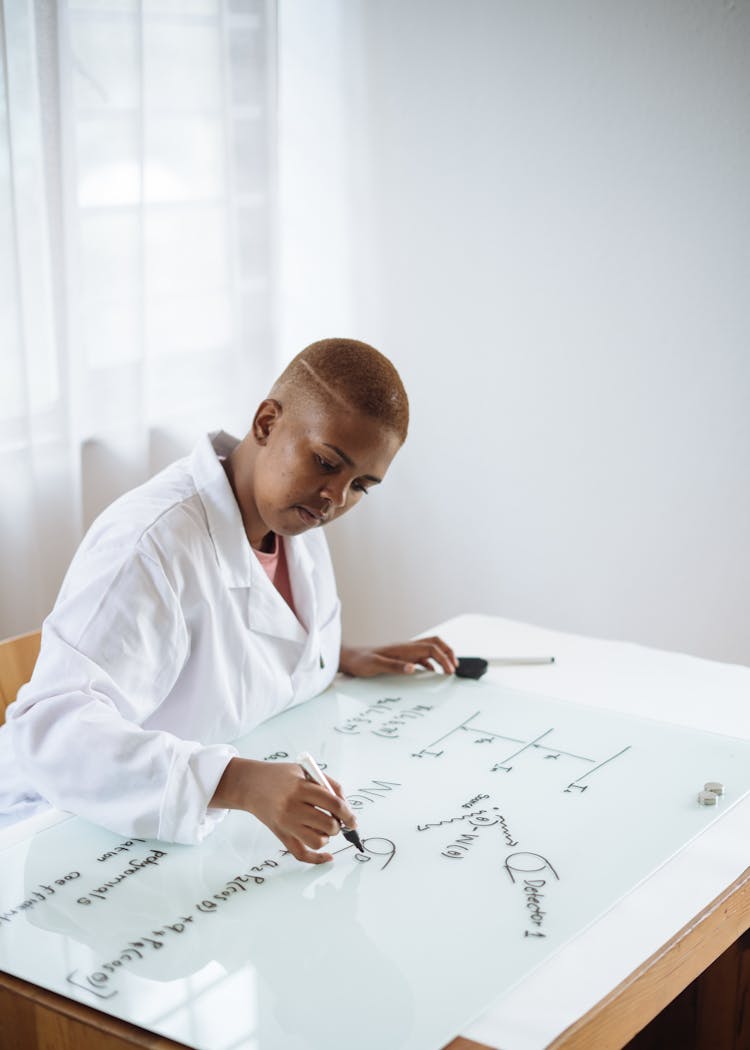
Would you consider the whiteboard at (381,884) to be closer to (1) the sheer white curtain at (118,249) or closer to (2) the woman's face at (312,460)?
(2) the woman's face at (312,460)

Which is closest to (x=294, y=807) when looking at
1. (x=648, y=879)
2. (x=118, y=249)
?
(x=648, y=879)

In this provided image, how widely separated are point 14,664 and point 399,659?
1.63ft

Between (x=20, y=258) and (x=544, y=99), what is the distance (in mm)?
1081

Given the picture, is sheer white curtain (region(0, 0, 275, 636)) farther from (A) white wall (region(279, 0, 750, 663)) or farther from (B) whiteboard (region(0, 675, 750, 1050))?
(B) whiteboard (region(0, 675, 750, 1050))

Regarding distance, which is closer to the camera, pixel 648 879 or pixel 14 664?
pixel 648 879

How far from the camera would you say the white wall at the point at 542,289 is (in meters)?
2.37

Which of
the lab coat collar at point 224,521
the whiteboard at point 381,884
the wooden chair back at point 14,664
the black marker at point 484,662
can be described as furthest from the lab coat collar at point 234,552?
the wooden chair back at point 14,664

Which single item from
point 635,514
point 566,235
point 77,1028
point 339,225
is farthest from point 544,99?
point 77,1028

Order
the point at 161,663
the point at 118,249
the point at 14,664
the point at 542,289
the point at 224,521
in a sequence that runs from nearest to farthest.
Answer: the point at 161,663
the point at 224,521
the point at 14,664
the point at 118,249
the point at 542,289

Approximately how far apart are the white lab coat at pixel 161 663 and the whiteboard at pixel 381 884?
0.16 feet

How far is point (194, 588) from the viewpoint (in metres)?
1.35

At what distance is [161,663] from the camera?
1296 mm

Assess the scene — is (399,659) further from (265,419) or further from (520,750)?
(265,419)

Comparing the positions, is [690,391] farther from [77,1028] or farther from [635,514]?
[77,1028]
